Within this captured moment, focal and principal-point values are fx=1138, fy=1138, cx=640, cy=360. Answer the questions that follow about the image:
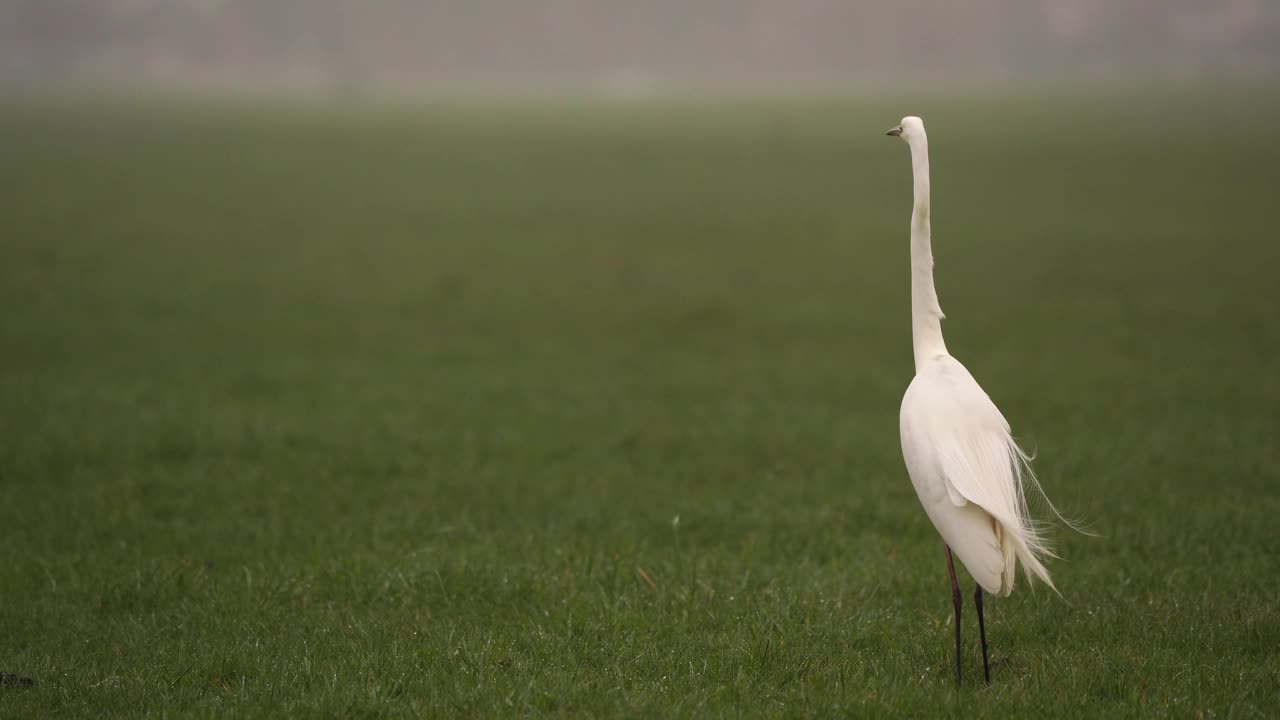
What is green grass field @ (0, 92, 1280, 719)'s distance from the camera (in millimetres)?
5270

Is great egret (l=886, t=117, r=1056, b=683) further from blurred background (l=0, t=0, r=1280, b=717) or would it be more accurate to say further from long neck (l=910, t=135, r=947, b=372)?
blurred background (l=0, t=0, r=1280, b=717)

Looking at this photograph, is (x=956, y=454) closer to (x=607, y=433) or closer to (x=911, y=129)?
A: (x=911, y=129)

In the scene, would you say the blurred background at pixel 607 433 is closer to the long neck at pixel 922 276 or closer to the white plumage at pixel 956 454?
the white plumage at pixel 956 454

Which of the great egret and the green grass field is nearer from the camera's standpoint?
the great egret

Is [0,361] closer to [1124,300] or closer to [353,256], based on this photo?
[353,256]

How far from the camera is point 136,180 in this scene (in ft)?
119

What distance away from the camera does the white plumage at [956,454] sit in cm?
477

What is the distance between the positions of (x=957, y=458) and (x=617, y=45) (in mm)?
165826

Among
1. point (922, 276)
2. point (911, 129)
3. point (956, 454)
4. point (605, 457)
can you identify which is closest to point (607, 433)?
point (605, 457)

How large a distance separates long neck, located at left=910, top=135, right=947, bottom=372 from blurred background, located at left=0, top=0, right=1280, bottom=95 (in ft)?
282

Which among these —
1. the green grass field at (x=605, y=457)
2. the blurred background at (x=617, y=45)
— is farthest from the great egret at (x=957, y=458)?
the blurred background at (x=617, y=45)

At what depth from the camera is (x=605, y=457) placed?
10648mm

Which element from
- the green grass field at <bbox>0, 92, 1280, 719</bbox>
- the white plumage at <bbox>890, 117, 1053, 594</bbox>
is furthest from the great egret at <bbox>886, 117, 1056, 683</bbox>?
the green grass field at <bbox>0, 92, 1280, 719</bbox>

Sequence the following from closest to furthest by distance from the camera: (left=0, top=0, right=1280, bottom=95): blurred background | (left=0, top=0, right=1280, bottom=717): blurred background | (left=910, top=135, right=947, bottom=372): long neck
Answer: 1. (left=910, top=135, right=947, bottom=372): long neck
2. (left=0, top=0, right=1280, bottom=717): blurred background
3. (left=0, top=0, right=1280, bottom=95): blurred background
